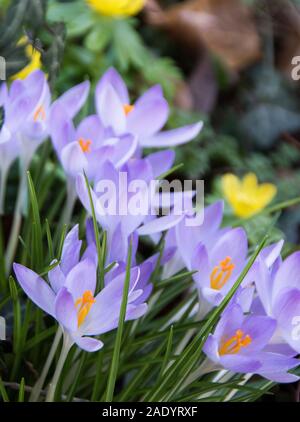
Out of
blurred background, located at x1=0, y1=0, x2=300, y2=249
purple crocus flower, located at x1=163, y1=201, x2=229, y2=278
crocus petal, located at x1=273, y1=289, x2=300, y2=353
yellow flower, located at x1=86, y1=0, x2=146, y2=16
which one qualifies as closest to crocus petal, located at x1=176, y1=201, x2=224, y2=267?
purple crocus flower, located at x1=163, y1=201, x2=229, y2=278

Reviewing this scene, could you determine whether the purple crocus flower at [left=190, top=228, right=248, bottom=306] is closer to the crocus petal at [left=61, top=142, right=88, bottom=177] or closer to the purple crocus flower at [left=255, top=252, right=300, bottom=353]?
the purple crocus flower at [left=255, top=252, right=300, bottom=353]

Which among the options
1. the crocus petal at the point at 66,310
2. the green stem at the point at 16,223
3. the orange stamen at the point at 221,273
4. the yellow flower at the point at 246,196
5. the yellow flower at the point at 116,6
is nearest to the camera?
the crocus petal at the point at 66,310

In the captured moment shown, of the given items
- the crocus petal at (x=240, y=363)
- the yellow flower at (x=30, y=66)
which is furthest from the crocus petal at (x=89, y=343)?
the yellow flower at (x=30, y=66)

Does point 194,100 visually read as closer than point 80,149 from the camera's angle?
No

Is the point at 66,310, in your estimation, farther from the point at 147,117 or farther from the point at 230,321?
the point at 147,117

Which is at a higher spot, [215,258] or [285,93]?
[285,93]

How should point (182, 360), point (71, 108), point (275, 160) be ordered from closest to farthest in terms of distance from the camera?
point (182, 360) < point (71, 108) < point (275, 160)

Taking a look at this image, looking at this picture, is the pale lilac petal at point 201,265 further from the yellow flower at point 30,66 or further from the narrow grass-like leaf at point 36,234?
the yellow flower at point 30,66

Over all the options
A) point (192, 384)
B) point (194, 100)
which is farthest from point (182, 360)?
point (194, 100)
